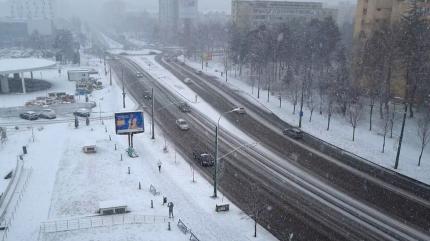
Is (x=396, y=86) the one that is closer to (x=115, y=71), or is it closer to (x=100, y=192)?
(x=100, y=192)

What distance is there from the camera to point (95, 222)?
28141 mm

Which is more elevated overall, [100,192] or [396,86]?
[396,86]

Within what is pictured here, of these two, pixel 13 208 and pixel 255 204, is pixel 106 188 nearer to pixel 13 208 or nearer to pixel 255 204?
pixel 13 208

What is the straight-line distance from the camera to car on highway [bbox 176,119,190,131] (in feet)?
163

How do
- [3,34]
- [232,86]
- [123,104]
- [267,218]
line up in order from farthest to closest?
[3,34] → [232,86] → [123,104] → [267,218]

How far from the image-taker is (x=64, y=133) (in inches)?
1923

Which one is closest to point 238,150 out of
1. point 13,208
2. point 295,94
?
point 295,94

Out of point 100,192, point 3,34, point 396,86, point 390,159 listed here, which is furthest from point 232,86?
point 3,34

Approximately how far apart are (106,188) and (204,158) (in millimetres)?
9646

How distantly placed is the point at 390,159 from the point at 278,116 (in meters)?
19.3

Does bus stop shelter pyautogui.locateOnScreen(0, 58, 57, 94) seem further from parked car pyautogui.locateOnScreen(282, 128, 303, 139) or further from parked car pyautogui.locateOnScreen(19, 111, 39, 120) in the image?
parked car pyautogui.locateOnScreen(282, 128, 303, 139)

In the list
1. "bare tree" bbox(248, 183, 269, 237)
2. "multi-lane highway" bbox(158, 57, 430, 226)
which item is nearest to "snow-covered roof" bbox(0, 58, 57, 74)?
"multi-lane highway" bbox(158, 57, 430, 226)

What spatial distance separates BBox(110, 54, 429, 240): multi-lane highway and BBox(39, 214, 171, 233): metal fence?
276 inches

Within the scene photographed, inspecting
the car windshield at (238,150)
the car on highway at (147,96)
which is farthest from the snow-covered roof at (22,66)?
the car on highway at (147,96)
